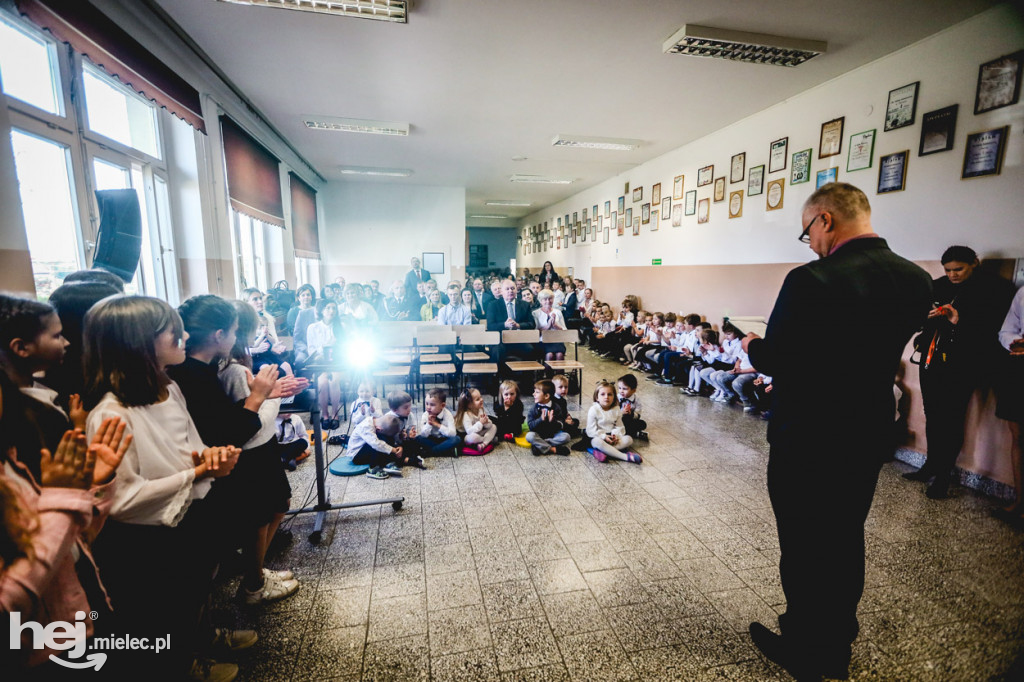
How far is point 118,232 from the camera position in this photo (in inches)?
99.5

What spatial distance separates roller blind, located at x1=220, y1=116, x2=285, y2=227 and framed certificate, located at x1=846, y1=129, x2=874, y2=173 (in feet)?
22.3

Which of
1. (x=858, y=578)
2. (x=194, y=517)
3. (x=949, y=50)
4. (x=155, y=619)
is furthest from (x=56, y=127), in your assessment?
(x=949, y=50)

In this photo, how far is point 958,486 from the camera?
3.33 m

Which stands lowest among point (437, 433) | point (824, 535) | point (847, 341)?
point (437, 433)

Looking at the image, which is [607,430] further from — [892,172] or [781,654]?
[892,172]

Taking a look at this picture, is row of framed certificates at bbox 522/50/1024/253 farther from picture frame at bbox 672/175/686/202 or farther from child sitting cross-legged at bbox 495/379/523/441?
child sitting cross-legged at bbox 495/379/523/441

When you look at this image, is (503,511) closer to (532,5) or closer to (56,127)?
(532,5)

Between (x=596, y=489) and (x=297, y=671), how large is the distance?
2.17 metres

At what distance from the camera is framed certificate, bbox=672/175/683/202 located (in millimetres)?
7168

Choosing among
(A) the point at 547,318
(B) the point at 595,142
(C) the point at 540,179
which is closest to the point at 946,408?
(A) the point at 547,318

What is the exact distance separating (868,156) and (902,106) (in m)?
0.45

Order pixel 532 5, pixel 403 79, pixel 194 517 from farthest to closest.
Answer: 1. pixel 403 79
2. pixel 532 5
3. pixel 194 517

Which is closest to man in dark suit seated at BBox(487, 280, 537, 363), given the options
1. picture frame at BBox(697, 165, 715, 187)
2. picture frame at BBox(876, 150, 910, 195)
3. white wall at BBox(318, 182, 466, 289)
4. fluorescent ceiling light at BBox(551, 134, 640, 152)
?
fluorescent ceiling light at BBox(551, 134, 640, 152)

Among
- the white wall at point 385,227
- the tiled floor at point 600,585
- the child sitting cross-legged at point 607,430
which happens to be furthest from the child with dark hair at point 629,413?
the white wall at point 385,227
